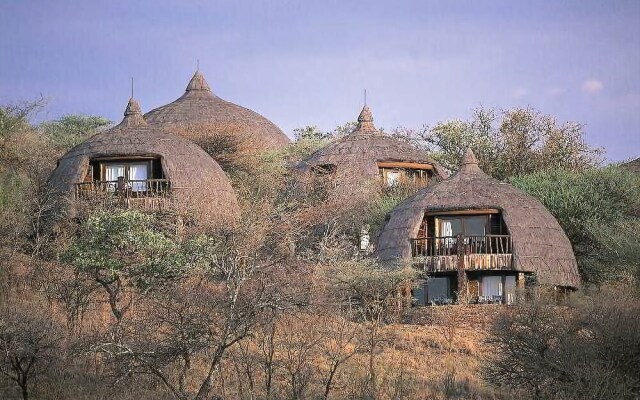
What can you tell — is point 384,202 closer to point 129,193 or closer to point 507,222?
point 507,222

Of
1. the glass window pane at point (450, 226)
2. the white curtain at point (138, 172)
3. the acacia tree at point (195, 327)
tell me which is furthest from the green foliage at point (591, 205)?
the acacia tree at point (195, 327)

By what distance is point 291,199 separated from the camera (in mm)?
40125

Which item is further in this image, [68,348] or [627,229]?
[627,229]

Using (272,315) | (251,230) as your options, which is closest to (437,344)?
(251,230)

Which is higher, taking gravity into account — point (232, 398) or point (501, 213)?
point (501, 213)

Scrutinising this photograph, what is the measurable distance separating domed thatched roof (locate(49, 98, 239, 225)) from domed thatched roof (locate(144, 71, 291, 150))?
5481 mm

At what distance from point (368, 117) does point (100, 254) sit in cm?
1728

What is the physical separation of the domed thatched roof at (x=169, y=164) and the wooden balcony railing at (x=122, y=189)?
0.92 feet

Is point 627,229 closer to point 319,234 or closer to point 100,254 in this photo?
point 319,234

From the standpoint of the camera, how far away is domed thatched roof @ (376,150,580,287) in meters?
35.4

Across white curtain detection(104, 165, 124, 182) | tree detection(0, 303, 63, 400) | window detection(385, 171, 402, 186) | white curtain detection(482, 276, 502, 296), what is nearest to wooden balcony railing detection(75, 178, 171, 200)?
white curtain detection(104, 165, 124, 182)

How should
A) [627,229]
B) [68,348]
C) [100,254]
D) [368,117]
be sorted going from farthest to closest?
[368,117] → [627,229] → [100,254] → [68,348]

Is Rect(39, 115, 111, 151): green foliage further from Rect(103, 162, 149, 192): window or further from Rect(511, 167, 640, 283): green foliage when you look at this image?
Rect(511, 167, 640, 283): green foliage

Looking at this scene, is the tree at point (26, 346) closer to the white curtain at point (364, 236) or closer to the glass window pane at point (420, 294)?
the glass window pane at point (420, 294)
